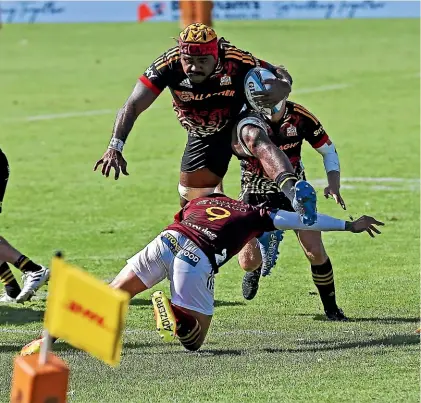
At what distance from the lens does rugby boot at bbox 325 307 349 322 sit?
9164mm

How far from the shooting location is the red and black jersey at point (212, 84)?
29.6ft

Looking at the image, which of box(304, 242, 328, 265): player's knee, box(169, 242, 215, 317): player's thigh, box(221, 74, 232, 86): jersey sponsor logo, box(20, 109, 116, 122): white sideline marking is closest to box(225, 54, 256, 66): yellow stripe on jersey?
box(221, 74, 232, 86): jersey sponsor logo

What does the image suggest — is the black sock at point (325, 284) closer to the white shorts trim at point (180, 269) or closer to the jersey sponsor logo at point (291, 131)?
the jersey sponsor logo at point (291, 131)

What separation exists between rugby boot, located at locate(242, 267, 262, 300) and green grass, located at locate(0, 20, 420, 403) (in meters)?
0.10

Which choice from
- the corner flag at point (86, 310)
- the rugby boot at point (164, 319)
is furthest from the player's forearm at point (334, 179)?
the corner flag at point (86, 310)

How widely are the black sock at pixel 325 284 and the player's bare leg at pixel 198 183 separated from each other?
3.74 ft

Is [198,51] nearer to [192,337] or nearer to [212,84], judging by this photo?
[212,84]

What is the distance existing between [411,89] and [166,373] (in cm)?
2283

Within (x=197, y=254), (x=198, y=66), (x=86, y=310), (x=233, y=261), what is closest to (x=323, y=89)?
(x=233, y=261)

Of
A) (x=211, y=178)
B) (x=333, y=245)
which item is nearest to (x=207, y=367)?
(x=211, y=178)

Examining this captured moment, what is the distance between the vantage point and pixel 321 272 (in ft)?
30.6

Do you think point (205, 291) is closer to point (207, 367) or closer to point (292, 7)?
point (207, 367)

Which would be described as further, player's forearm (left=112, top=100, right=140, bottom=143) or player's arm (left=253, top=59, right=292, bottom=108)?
player's forearm (left=112, top=100, right=140, bottom=143)

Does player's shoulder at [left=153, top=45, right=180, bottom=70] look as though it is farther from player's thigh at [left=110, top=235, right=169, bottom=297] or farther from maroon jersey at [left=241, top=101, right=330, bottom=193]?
player's thigh at [left=110, top=235, right=169, bottom=297]
